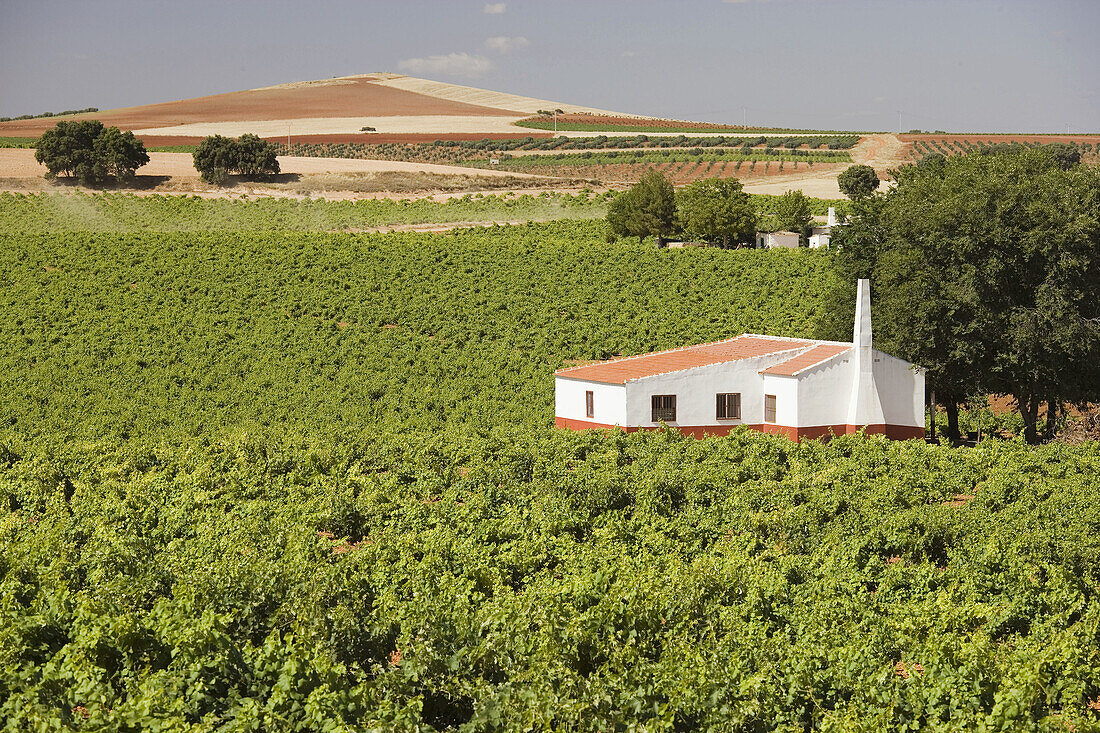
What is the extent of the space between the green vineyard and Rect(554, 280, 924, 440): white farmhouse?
2.20 m

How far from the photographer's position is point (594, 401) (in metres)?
30.6

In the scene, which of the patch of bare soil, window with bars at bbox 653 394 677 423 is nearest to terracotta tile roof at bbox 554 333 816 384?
window with bars at bbox 653 394 677 423

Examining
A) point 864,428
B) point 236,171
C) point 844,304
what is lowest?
point 864,428

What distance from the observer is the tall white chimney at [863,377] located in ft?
97.6

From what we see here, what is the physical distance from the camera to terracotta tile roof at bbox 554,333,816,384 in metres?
30.7

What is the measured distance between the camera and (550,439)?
26922 millimetres

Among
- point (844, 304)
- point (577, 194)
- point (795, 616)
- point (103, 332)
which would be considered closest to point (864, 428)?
point (844, 304)

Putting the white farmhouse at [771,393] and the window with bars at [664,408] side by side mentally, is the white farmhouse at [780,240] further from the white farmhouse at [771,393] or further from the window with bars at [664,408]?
the window with bars at [664,408]

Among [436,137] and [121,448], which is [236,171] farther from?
[121,448]

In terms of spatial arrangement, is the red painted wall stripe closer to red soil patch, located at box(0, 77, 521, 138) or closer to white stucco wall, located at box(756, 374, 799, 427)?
white stucco wall, located at box(756, 374, 799, 427)

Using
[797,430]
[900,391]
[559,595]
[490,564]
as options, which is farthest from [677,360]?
[559,595]

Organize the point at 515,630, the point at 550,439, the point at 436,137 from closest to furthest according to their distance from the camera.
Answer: the point at 515,630, the point at 550,439, the point at 436,137

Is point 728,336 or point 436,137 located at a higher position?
point 436,137

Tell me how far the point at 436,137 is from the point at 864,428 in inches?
3787
